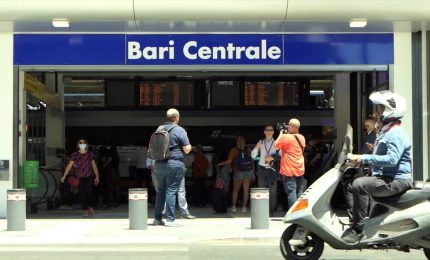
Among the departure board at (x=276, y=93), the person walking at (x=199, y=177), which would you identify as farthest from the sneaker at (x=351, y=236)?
the departure board at (x=276, y=93)

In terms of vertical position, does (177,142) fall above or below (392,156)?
above

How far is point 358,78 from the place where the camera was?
17.3 m

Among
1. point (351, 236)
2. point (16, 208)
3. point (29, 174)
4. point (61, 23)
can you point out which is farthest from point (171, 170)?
point (351, 236)

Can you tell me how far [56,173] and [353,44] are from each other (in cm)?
788

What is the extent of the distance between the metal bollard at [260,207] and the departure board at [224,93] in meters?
10.5

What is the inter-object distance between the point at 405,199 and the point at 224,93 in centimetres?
1449

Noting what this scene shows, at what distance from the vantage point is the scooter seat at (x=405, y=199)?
7430 millimetres

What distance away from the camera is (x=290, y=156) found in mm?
12781

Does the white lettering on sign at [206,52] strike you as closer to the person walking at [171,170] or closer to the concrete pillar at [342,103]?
the person walking at [171,170]

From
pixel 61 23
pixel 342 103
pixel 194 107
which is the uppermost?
pixel 61 23

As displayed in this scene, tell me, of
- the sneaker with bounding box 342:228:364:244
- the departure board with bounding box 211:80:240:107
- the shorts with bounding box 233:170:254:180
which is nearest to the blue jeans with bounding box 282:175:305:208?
the shorts with bounding box 233:170:254:180

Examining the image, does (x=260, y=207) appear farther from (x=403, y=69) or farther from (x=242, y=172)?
(x=403, y=69)

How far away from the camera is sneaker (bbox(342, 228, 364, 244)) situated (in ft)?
25.1

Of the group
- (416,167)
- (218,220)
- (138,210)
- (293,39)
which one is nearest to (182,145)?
(138,210)
